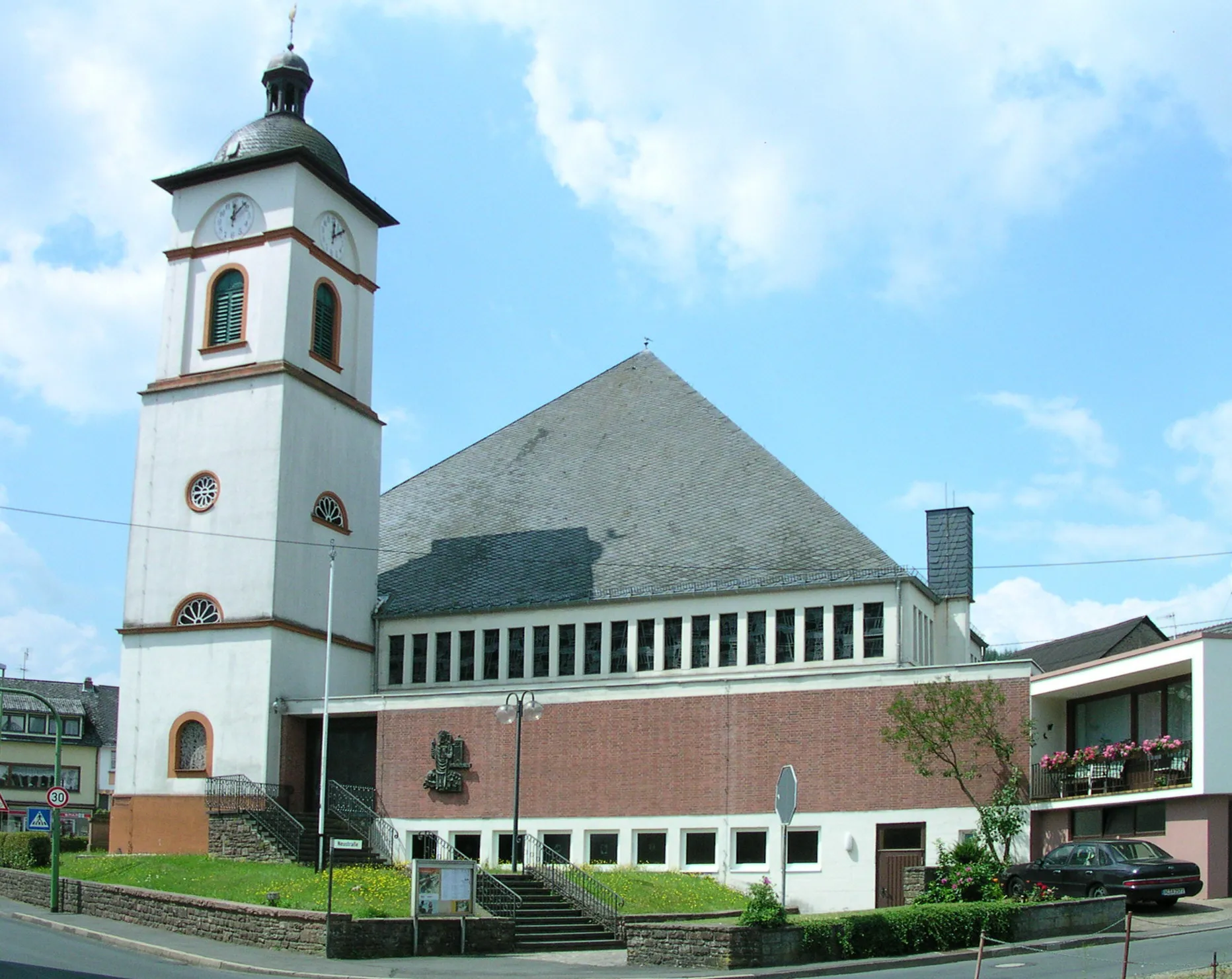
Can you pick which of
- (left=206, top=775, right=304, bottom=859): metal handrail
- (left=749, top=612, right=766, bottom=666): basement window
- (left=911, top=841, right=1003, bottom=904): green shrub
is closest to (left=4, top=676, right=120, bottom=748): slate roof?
(left=206, top=775, right=304, bottom=859): metal handrail

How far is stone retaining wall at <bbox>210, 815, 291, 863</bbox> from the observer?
35.2m

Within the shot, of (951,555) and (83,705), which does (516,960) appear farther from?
(83,705)

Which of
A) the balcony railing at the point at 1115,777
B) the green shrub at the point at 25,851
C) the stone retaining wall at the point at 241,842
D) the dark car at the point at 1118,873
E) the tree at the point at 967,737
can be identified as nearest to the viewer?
the dark car at the point at 1118,873

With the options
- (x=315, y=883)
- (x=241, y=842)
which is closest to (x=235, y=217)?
(x=241, y=842)

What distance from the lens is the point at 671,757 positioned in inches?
1377

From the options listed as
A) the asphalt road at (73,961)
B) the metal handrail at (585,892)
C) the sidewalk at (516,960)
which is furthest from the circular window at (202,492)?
the asphalt road at (73,961)

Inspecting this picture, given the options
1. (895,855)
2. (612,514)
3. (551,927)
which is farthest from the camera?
(612,514)

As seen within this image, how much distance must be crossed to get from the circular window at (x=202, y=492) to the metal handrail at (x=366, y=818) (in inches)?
318

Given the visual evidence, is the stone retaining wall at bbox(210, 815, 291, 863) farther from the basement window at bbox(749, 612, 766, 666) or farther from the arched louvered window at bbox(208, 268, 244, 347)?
the arched louvered window at bbox(208, 268, 244, 347)

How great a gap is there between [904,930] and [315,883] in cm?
1236

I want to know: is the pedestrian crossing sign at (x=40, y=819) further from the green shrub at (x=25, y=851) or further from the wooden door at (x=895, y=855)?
the wooden door at (x=895, y=855)

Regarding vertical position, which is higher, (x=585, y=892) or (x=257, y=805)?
(x=257, y=805)

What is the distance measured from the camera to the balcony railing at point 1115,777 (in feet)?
92.4

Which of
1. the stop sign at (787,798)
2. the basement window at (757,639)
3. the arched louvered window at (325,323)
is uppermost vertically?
the arched louvered window at (325,323)
